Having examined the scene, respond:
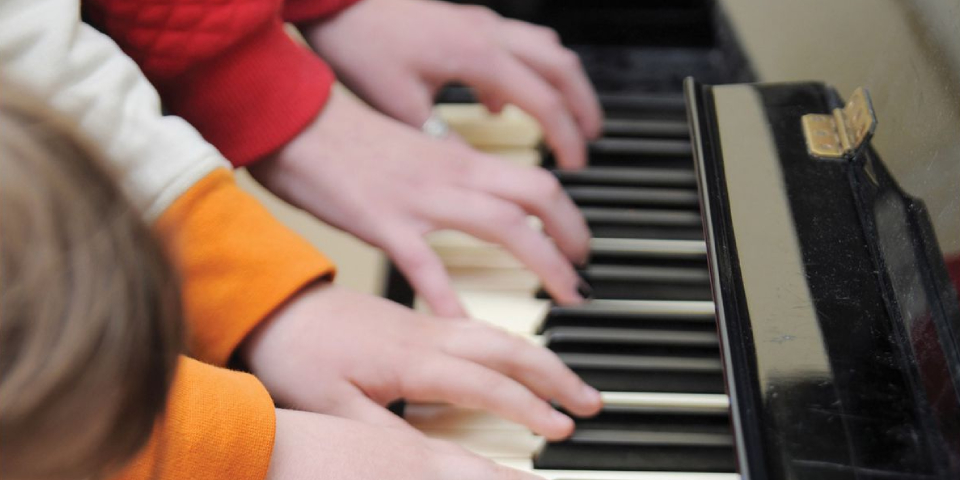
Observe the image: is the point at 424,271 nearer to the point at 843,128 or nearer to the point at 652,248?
the point at 652,248

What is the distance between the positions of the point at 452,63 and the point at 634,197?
8.1 inches

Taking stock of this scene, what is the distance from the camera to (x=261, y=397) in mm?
486

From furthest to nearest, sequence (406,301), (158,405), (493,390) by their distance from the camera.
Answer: (406,301) → (493,390) → (158,405)

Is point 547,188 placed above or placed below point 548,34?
below

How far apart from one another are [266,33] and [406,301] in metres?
0.24

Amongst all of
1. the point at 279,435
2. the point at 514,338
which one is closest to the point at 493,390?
the point at 514,338

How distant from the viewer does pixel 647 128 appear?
2.47ft

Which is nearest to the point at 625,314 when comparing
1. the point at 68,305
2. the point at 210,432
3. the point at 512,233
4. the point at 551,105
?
the point at 512,233

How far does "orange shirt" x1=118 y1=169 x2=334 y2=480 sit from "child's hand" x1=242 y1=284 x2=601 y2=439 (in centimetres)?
3

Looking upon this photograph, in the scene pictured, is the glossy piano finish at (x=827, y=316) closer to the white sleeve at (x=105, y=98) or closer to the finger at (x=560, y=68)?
the finger at (x=560, y=68)

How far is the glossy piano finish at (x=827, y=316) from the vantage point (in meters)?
0.42

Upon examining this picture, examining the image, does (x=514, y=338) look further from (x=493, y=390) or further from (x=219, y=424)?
(x=219, y=424)

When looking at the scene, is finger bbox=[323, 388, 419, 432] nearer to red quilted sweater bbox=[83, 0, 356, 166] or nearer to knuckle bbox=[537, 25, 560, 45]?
red quilted sweater bbox=[83, 0, 356, 166]

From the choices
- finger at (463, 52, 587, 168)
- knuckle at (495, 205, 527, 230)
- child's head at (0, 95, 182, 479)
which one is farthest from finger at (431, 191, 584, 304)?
child's head at (0, 95, 182, 479)
